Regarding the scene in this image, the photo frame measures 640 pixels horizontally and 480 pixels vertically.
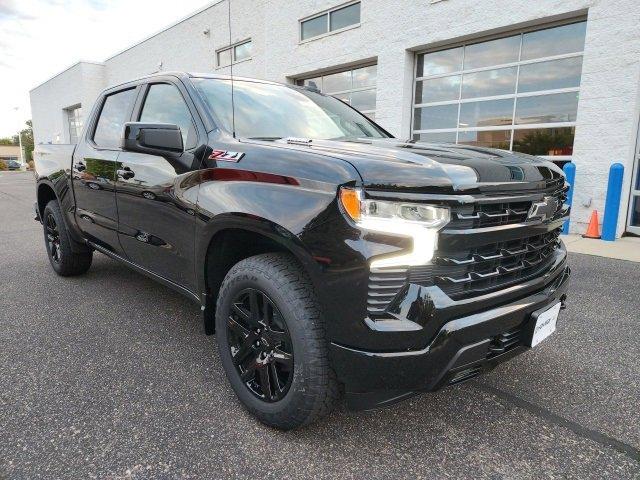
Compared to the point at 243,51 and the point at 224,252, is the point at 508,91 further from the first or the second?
the point at 243,51

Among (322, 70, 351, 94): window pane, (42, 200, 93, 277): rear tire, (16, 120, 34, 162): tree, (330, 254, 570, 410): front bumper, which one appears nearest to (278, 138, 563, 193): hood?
(330, 254, 570, 410): front bumper

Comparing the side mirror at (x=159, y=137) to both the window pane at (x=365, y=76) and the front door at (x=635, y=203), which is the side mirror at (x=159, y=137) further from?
the window pane at (x=365, y=76)

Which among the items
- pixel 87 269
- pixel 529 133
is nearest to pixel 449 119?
pixel 529 133

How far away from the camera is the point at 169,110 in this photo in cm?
295

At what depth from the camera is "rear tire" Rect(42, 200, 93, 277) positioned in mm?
4395

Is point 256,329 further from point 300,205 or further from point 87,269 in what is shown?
point 87,269

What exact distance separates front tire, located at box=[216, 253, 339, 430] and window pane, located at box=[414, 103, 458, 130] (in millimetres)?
8361

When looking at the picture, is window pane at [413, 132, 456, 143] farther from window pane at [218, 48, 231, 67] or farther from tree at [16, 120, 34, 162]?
tree at [16, 120, 34, 162]

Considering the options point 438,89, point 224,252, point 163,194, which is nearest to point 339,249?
point 224,252

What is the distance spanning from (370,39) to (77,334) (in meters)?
9.44

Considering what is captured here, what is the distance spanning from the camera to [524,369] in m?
2.75

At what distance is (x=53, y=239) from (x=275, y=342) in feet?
12.5

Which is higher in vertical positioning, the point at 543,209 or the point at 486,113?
the point at 486,113

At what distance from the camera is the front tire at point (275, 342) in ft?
6.05
